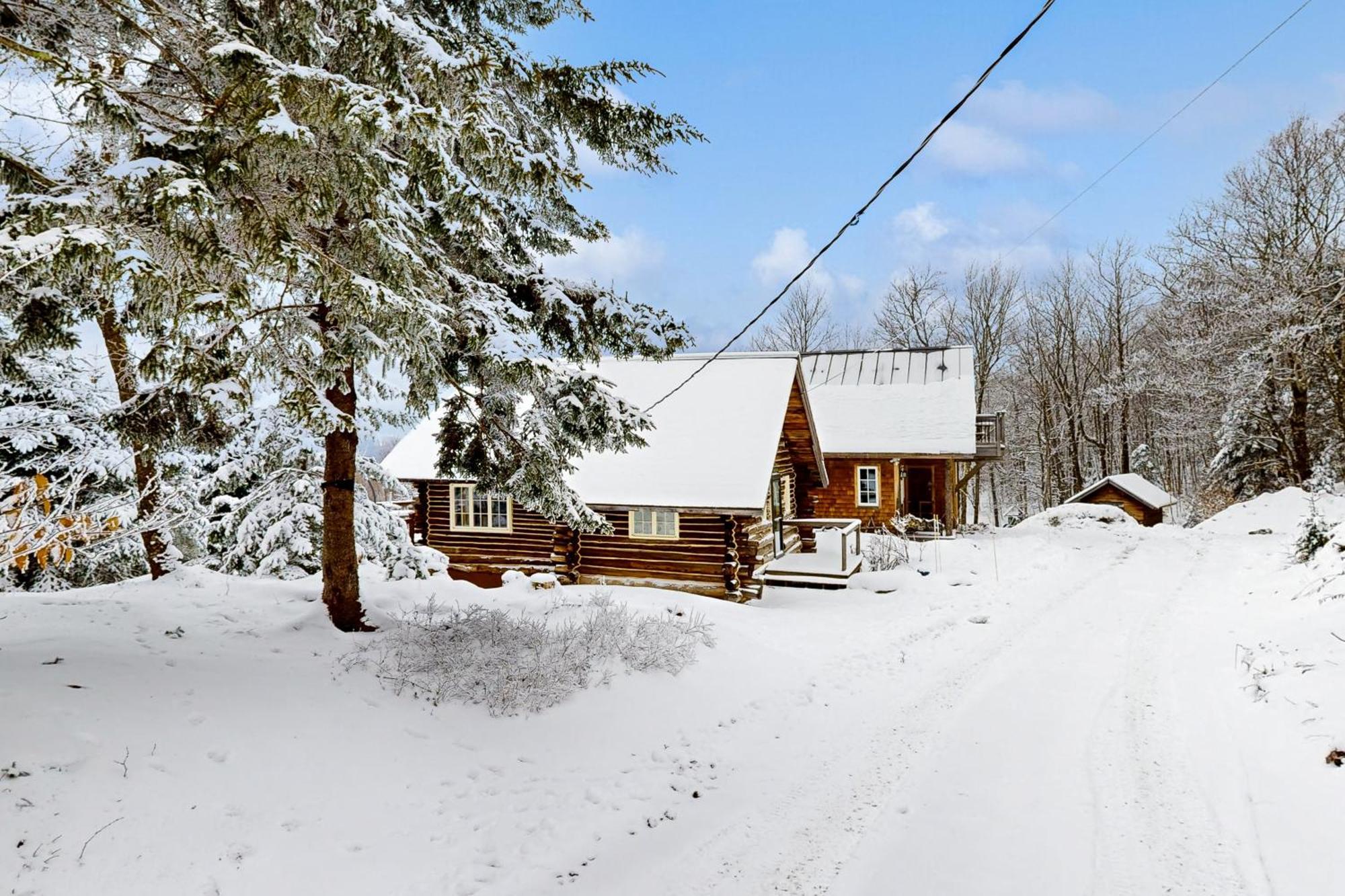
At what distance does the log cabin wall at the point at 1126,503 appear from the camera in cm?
2673

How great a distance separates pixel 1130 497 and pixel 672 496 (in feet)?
72.9

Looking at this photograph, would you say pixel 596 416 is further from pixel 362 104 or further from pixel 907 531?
pixel 907 531

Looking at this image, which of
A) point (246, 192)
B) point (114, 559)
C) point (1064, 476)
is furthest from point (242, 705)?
point (1064, 476)

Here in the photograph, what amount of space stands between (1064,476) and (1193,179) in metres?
22.1

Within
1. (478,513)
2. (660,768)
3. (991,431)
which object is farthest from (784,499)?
(991,431)

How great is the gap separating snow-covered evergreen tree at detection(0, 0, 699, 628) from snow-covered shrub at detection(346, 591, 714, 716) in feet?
3.76

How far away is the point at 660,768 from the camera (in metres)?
6.26

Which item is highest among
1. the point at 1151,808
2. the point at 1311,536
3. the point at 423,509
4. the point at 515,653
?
the point at 423,509

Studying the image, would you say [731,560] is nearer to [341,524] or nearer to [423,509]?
[423,509]

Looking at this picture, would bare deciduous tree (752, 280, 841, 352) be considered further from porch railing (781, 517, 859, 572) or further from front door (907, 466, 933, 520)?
porch railing (781, 517, 859, 572)

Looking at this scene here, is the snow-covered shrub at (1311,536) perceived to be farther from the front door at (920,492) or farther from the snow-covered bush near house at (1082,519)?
the front door at (920,492)

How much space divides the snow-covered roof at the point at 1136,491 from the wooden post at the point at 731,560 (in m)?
19.9

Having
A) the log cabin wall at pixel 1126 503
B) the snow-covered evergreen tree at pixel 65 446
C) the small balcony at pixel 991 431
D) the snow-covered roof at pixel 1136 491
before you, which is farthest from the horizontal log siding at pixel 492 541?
the log cabin wall at pixel 1126 503

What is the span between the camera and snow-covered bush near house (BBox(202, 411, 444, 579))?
10906 mm
